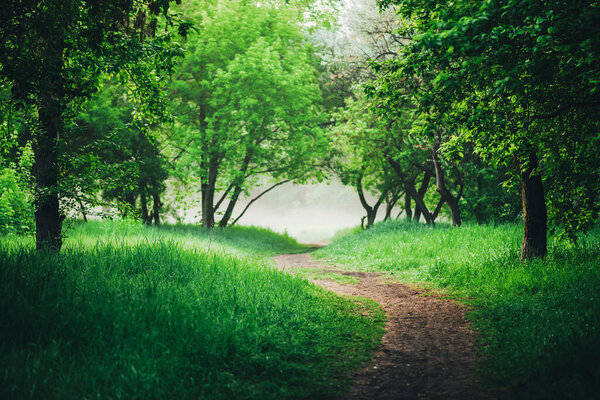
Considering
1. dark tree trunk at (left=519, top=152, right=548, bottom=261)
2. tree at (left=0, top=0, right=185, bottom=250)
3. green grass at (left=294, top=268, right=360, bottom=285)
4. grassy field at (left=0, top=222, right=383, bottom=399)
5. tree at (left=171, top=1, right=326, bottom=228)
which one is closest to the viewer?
grassy field at (left=0, top=222, right=383, bottom=399)

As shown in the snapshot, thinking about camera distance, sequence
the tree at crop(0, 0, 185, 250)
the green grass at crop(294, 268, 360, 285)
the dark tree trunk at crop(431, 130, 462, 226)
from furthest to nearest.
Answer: the dark tree trunk at crop(431, 130, 462, 226), the green grass at crop(294, 268, 360, 285), the tree at crop(0, 0, 185, 250)

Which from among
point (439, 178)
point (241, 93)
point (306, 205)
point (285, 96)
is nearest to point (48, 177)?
point (241, 93)

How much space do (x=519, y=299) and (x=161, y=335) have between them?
553 centimetres

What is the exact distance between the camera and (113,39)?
6.18 meters

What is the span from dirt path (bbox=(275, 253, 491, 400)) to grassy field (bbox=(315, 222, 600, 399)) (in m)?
0.27

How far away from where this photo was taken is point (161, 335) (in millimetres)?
4086

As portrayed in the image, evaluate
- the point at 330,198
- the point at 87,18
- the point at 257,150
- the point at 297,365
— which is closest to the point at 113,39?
the point at 87,18

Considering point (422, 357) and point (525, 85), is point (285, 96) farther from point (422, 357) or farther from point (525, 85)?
point (422, 357)

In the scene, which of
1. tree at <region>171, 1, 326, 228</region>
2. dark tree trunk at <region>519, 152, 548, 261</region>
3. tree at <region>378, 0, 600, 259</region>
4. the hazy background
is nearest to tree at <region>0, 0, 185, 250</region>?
tree at <region>378, 0, 600, 259</region>

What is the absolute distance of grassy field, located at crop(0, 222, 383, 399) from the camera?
10.9 ft

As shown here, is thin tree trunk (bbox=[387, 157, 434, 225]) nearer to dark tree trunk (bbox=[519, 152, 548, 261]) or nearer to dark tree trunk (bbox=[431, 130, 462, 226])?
dark tree trunk (bbox=[431, 130, 462, 226])

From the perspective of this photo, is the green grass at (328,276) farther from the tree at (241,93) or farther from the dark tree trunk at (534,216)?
the tree at (241,93)

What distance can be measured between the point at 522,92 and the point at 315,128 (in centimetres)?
1337

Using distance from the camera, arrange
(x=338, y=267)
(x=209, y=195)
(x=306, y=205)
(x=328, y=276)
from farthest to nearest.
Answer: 1. (x=306, y=205)
2. (x=209, y=195)
3. (x=338, y=267)
4. (x=328, y=276)
